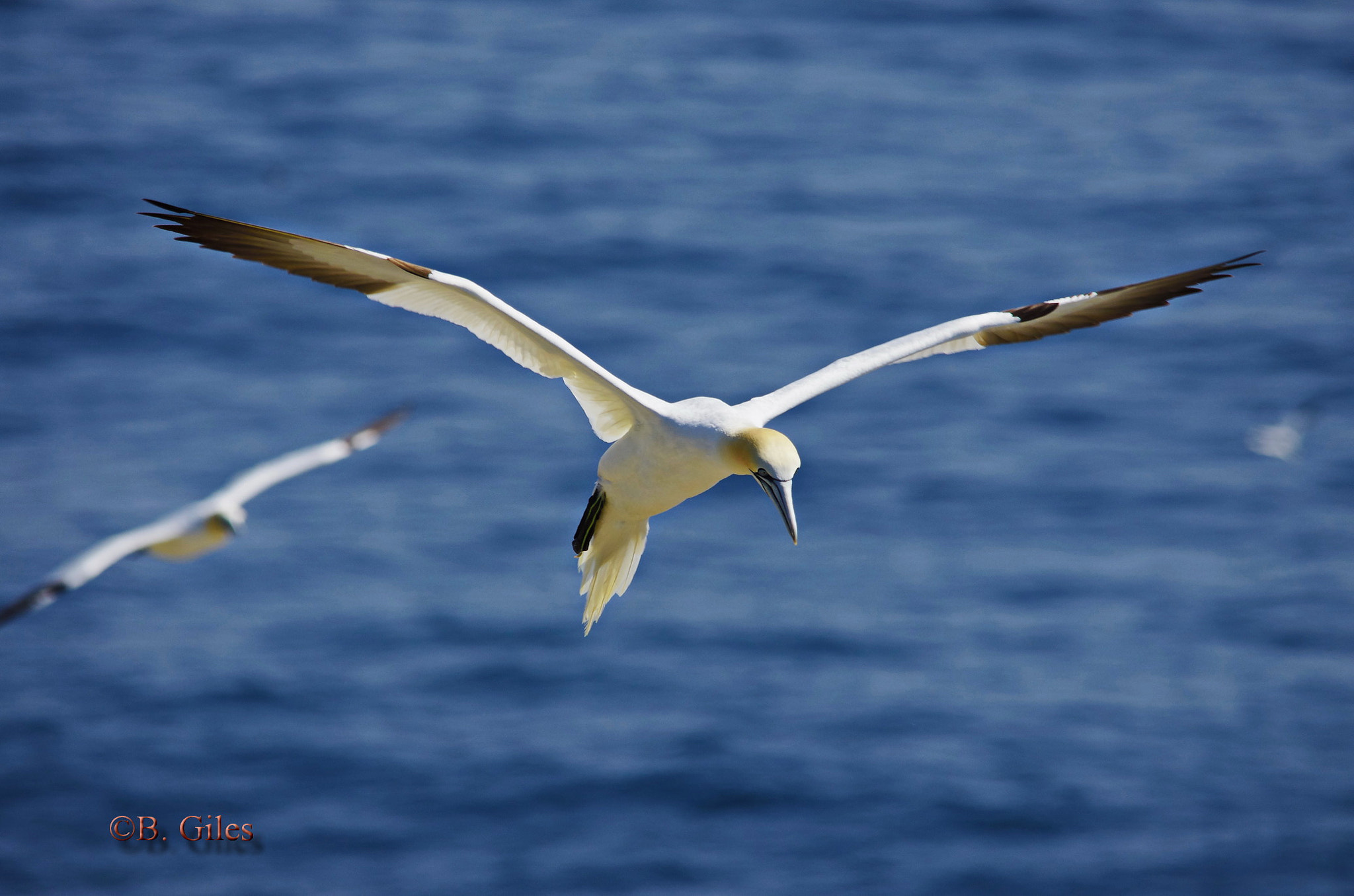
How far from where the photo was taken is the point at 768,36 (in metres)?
38.6

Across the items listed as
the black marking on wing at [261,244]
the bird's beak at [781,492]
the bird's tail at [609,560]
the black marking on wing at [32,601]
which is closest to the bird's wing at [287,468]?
the black marking on wing at [32,601]

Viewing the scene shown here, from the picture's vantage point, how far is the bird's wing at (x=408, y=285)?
785 centimetres

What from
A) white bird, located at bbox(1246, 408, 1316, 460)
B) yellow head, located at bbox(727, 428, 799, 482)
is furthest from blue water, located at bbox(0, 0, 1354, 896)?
yellow head, located at bbox(727, 428, 799, 482)

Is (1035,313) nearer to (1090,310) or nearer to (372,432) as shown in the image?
(1090,310)

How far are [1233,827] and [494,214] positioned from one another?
2009cm

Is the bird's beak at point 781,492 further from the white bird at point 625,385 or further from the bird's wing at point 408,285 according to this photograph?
the bird's wing at point 408,285

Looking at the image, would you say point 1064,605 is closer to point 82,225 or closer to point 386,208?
point 386,208

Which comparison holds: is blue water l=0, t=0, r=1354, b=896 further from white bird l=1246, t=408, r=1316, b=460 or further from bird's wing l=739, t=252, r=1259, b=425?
bird's wing l=739, t=252, r=1259, b=425

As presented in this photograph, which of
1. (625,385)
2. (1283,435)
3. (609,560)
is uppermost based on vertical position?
(625,385)

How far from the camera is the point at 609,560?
31.3 ft

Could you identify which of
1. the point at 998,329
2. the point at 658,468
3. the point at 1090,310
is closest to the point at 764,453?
the point at 658,468

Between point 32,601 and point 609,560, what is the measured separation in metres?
5.40

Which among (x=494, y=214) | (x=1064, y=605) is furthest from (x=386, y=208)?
(x=1064, y=605)

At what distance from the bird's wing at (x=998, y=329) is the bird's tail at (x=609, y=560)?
1.29m
